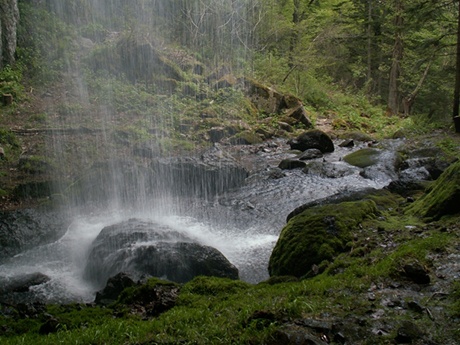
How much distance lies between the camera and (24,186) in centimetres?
1275

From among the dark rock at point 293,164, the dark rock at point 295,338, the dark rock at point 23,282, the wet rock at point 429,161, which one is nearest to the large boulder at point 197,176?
the dark rock at point 293,164

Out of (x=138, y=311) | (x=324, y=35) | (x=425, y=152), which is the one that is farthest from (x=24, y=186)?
(x=324, y=35)

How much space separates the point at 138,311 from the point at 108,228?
16.9 ft

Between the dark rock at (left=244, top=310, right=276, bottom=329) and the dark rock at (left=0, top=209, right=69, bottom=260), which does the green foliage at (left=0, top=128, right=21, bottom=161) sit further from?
the dark rock at (left=244, top=310, right=276, bottom=329)

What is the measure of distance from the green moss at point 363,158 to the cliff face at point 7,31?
1737 centimetres

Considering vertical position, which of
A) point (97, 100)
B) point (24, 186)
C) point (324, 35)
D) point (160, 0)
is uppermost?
point (160, 0)

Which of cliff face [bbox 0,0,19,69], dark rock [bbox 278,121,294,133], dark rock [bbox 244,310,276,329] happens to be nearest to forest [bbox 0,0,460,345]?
dark rock [bbox 244,310,276,329]

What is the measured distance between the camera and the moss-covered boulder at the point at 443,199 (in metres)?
7.12

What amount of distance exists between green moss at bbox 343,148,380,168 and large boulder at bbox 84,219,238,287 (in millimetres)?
10063

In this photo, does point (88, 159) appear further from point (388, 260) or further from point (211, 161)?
point (388, 260)

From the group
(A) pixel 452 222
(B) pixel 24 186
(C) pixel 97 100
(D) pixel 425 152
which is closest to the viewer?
(A) pixel 452 222

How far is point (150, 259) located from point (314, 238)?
3.40 m

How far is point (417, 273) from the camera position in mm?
4883

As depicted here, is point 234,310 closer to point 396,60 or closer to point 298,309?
point 298,309
